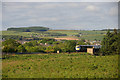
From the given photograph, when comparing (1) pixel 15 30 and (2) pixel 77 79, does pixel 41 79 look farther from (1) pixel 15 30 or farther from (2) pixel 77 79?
(1) pixel 15 30

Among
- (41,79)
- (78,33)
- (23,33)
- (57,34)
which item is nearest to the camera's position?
(41,79)

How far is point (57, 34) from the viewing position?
65.7 meters

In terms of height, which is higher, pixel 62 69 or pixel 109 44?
pixel 109 44

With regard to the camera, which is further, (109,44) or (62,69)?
(109,44)

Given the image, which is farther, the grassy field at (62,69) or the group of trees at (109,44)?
the group of trees at (109,44)

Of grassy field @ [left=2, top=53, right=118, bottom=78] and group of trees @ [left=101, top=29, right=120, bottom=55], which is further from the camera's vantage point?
group of trees @ [left=101, top=29, right=120, bottom=55]

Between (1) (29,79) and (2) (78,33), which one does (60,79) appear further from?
(2) (78,33)

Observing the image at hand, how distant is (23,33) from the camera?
59719 mm

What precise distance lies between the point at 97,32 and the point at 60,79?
6540 centimetres

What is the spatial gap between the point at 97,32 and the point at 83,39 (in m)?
6.02

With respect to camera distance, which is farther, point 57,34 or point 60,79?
point 57,34

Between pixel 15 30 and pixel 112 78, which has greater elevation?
pixel 15 30

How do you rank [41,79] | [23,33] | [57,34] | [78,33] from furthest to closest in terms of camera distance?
[78,33] < [57,34] < [23,33] < [41,79]

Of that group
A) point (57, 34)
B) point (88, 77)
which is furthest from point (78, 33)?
point (88, 77)
